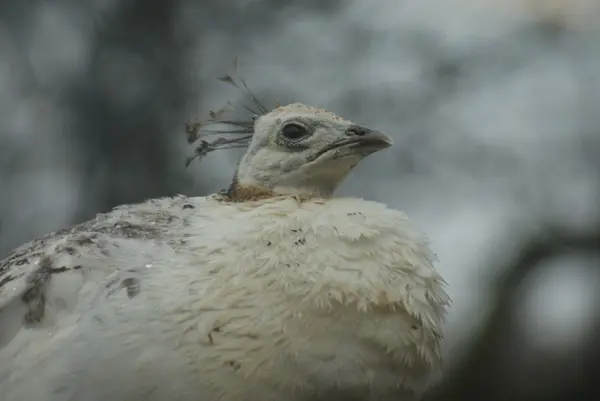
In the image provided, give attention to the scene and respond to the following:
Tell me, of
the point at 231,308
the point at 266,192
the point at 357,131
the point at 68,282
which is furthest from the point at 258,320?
the point at 357,131

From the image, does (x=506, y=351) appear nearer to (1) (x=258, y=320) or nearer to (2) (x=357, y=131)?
(2) (x=357, y=131)

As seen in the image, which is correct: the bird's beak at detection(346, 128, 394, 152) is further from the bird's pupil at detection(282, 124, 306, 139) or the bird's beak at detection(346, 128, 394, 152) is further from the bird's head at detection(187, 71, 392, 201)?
the bird's pupil at detection(282, 124, 306, 139)

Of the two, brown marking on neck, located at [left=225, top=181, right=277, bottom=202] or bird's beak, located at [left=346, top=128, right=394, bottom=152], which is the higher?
bird's beak, located at [left=346, top=128, right=394, bottom=152]

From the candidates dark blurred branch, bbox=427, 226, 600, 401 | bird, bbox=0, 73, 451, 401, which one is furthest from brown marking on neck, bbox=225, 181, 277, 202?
dark blurred branch, bbox=427, 226, 600, 401

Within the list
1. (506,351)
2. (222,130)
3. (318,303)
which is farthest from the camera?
(506,351)

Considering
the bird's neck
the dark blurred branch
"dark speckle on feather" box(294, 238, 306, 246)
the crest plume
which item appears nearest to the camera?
"dark speckle on feather" box(294, 238, 306, 246)

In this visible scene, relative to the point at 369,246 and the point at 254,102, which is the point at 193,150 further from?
the point at 369,246

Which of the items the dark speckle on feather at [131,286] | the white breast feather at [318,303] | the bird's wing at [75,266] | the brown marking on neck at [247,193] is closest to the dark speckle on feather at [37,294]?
the bird's wing at [75,266]

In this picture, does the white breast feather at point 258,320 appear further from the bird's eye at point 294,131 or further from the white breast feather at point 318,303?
the bird's eye at point 294,131
